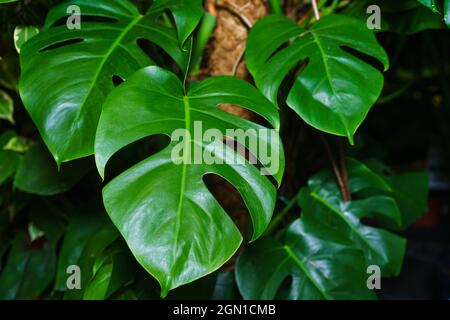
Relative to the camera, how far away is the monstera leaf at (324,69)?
35.3 inches

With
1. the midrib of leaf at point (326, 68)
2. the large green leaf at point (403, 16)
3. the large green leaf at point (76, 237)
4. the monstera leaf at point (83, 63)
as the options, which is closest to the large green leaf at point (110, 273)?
the large green leaf at point (76, 237)

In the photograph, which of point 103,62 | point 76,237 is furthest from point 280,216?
point 103,62

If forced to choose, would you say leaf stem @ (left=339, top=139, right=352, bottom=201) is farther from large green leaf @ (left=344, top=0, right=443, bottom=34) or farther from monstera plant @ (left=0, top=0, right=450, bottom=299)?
large green leaf @ (left=344, top=0, right=443, bottom=34)

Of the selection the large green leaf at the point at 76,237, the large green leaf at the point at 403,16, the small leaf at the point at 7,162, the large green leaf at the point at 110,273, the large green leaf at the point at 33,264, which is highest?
the large green leaf at the point at 403,16

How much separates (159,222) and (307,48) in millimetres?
503

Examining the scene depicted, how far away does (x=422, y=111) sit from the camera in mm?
2562

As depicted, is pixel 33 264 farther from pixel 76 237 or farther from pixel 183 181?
pixel 183 181

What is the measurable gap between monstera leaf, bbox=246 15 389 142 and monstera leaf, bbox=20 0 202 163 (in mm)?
174

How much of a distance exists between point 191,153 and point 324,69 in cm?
33

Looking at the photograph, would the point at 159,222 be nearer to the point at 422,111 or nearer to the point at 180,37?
the point at 180,37

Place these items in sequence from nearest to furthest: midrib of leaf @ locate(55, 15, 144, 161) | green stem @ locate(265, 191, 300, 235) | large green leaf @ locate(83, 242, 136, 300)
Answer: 1. midrib of leaf @ locate(55, 15, 144, 161)
2. large green leaf @ locate(83, 242, 136, 300)
3. green stem @ locate(265, 191, 300, 235)

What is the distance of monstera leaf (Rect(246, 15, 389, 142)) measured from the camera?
2.94ft

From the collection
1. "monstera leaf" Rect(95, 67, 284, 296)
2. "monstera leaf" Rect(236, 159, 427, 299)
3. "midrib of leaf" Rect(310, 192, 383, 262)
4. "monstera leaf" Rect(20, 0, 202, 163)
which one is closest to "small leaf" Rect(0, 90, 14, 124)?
"monstera leaf" Rect(20, 0, 202, 163)

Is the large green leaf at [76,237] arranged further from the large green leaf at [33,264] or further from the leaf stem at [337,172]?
the leaf stem at [337,172]
